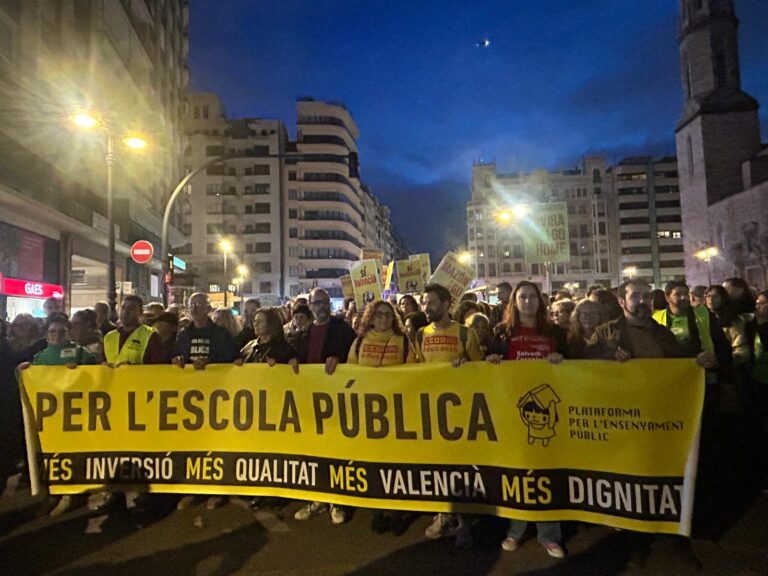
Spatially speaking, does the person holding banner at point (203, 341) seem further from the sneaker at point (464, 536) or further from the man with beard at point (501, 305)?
the man with beard at point (501, 305)

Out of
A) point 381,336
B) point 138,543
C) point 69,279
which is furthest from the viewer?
point 69,279

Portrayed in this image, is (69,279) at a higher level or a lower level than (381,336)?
higher

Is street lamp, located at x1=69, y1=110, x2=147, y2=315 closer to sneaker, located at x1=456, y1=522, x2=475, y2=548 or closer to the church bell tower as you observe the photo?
sneaker, located at x1=456, y1=522, x2=475, y2=548

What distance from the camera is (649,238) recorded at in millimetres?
103375

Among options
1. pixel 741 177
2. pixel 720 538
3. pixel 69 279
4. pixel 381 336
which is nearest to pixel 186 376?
pixel 381 336

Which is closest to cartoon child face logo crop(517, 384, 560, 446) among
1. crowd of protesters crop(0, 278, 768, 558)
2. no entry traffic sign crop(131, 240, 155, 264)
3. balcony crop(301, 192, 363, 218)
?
crowd of protesters crop(0, 278, 768, 558)

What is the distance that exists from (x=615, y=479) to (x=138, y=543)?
3.86 m

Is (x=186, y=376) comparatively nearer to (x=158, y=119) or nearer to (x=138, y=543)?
(x=138, y=543)

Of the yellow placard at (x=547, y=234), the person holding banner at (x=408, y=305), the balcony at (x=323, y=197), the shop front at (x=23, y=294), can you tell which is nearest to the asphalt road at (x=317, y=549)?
the person holding banner at (x=408, y=305)

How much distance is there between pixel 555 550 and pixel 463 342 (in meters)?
1.76

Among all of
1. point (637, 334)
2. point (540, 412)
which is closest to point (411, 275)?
point (637, 334)

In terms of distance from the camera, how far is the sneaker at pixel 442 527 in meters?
4.54

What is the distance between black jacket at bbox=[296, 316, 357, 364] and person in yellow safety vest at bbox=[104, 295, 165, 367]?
4.99 ft

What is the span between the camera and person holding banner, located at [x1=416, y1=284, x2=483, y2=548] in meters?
4.59
